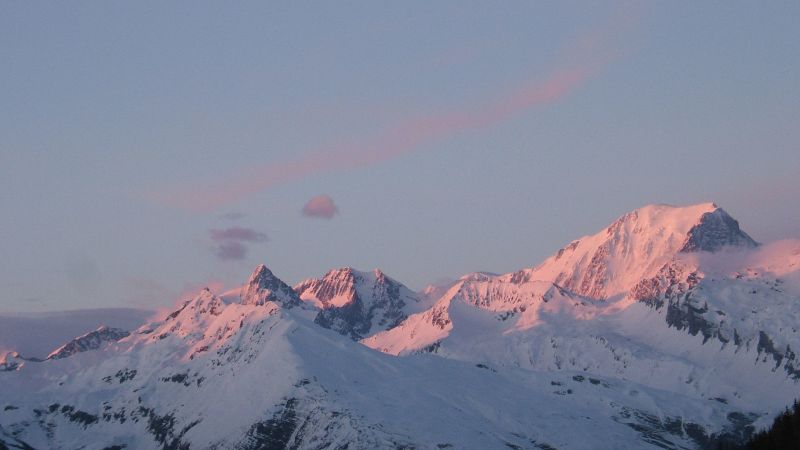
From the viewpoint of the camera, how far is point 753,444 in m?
190

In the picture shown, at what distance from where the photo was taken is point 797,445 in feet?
586

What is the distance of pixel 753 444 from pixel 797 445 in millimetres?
11981

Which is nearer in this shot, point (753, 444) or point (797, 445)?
point (797, 445)
